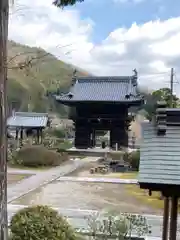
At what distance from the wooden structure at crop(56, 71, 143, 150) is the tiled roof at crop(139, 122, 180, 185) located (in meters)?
28.0

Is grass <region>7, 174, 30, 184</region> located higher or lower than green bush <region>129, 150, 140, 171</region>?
lower

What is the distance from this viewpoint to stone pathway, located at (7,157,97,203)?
16.3m

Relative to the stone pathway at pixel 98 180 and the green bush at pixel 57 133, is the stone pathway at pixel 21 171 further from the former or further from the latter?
the green bush at pixel 57 133

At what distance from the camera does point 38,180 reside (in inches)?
792

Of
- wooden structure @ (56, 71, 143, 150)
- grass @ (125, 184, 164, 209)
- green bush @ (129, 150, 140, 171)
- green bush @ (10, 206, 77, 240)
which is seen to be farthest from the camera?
wooden structure @ (56, 71, 143, 150)

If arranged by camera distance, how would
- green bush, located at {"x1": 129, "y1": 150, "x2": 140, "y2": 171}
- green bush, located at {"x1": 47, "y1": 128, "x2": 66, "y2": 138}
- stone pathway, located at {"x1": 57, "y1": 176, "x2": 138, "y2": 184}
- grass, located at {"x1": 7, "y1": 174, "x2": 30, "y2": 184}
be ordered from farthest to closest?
green bush, located at {"x1": 47, "y1": 128, "x2": 66, "y2": 138}, green bush, located at {"x1": 129, "y1": 150, "x2": 140, "y2": 171}, stone pathway, located at {"x1": 57, "y1": 176, "x2": 138, "y2": 184}, grass, located at {"x1": 7, "y1": 174, "x2": 30, "y2": 184}

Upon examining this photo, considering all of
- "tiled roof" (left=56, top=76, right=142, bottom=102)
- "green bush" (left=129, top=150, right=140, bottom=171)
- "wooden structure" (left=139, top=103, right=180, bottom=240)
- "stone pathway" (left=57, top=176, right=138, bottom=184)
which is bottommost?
"stone pathway" (left=57, top=176, right=138, bottom=184)

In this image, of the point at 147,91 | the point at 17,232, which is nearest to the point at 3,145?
the point at 17,232

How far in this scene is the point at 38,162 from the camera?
84.6ft

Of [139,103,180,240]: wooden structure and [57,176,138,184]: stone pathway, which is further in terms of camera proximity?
[57,176,138,184]: stone pathway

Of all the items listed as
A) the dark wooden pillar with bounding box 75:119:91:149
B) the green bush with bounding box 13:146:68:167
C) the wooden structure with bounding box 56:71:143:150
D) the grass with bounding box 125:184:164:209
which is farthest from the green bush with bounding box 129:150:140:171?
the dark wooden pillar with bounding box 75:119:91:149

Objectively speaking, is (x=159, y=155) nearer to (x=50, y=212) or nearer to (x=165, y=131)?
(x=165, y=131)

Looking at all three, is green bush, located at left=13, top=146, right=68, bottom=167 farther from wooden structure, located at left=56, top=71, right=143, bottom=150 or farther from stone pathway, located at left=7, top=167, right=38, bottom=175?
wooden structure, located at left=56, top=71, right=143, bottom=150

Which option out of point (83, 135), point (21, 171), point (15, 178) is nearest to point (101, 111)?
point (83, 135)
